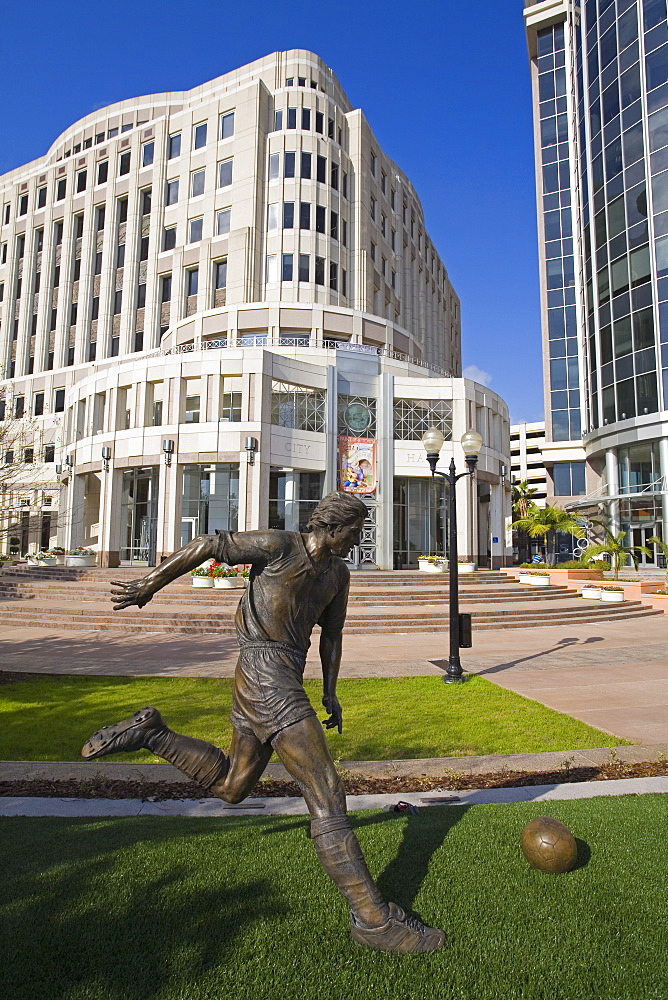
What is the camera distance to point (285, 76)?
134ft

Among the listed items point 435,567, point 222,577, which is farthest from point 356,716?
point 435,567

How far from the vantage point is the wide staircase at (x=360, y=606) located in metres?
15.1

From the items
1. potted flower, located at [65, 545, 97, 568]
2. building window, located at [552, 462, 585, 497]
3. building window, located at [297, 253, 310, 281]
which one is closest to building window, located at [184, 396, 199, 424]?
potted flower, located at [65, 545, 97, 568]

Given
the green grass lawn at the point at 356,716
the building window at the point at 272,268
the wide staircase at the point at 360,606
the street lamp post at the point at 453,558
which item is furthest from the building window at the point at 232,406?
the green grass lawn at the point at 356,716

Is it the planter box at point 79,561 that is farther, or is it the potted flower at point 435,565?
the planter box at point 79,561

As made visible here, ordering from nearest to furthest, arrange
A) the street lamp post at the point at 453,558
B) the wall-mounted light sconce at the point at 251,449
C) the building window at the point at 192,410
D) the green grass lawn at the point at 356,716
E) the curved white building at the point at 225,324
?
the green grass lawn at the point at 356,716, the street lamp post at the point at 453,558, the wall-mounted light sconce at the point at 251,449, the curved white building at the point at 225,324, the building window at the point at 192,410

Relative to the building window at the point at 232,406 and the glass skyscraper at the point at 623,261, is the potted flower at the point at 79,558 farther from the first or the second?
the glass skyscraper at the point at 623,261

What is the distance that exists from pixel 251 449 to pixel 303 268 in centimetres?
1721

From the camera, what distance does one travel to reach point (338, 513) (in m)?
3.16

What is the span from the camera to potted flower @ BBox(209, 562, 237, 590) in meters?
20.2

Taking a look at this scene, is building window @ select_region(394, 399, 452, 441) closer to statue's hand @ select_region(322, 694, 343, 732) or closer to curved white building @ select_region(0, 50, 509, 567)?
curved white building @ select_region(0, 50, 509, 567)

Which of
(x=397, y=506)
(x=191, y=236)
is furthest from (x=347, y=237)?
(x=397, y=506)

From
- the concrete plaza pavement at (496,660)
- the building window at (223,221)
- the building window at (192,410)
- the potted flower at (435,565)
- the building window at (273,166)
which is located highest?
the building window at (273,166)

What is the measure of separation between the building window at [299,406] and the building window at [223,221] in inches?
645
